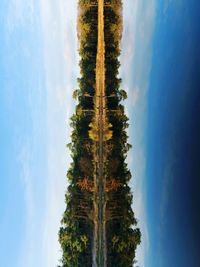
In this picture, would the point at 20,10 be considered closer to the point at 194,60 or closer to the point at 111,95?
the point at 111,95

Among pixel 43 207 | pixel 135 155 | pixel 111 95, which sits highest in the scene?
pixel 111 95

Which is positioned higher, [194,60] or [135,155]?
[194,60]

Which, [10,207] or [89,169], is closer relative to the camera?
[89,169]

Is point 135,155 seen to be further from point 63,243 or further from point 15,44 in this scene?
point 15,44

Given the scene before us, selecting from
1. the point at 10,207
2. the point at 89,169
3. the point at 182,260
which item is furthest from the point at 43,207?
the point at 182,260

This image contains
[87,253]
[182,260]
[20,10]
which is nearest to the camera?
[87,253]

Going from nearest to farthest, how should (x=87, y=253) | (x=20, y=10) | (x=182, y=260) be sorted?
(x=87, y=253)
(x=182, y=260)
(x=20, y=10)
